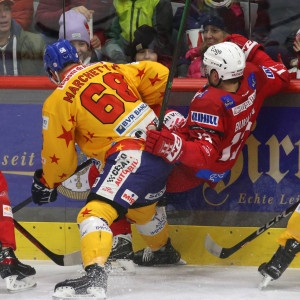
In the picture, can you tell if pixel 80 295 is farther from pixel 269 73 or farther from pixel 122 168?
pixel 269 73

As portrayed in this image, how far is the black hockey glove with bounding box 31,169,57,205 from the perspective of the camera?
431 centimetres

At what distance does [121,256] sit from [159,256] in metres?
0.31

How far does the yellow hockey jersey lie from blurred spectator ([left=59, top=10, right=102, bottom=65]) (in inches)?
24.2

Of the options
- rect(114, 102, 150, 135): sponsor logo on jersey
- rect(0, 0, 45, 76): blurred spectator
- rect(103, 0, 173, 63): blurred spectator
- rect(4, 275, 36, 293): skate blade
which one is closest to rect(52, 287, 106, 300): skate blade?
rect(4, 275, 36, 293): skate blade

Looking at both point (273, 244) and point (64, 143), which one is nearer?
point (64, 143)

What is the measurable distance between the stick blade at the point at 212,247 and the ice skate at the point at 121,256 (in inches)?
19.4

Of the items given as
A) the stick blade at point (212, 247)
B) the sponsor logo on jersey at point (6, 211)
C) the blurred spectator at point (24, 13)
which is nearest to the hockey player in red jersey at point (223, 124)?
the stick blade at point (212, 247)

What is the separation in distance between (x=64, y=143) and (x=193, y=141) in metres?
0.69

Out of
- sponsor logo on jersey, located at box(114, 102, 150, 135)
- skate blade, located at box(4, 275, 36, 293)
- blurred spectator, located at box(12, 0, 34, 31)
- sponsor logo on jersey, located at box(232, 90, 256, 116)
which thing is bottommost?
skate blade, located at box(4, 275, 36, 293)

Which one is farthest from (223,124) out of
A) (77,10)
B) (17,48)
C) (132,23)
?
(17,48)

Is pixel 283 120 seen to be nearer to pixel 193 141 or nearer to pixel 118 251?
pixel 193 141

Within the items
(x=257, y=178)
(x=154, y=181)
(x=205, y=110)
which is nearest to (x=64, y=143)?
(x=154, y=181)

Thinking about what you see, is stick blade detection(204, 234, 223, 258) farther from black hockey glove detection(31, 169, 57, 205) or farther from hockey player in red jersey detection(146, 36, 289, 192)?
black hockey glove detection(31, 169, 57, 205)

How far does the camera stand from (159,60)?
4762 mm
